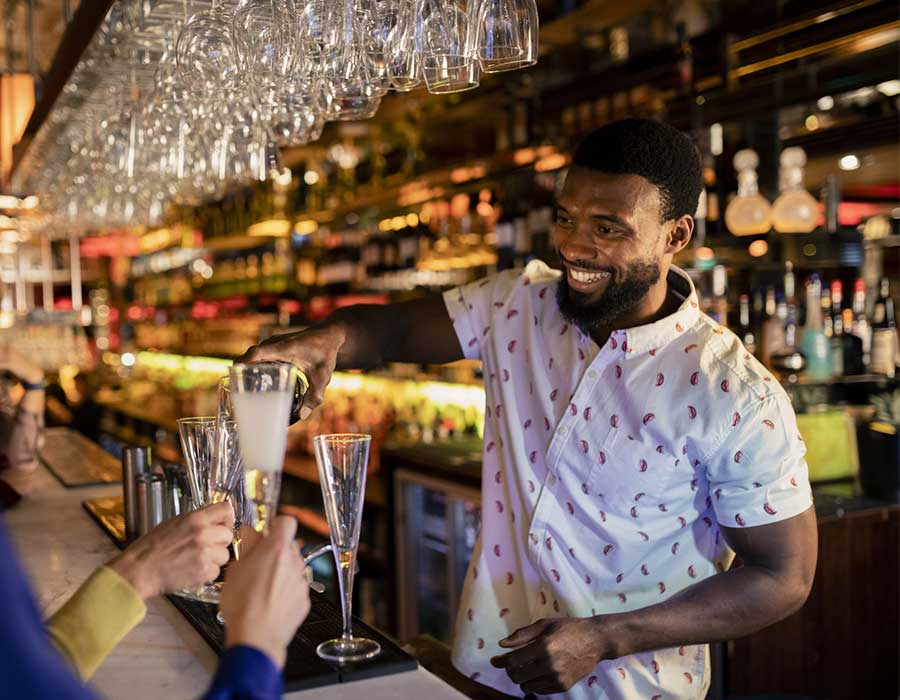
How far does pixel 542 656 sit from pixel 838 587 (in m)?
1.65

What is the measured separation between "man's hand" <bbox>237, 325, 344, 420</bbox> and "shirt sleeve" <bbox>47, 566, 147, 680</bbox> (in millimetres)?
655

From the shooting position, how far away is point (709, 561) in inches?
75.6

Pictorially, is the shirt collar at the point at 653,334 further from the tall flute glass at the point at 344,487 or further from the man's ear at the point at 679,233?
the tall flute glass at the point at 344,487

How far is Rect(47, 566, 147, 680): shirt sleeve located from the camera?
1050 mm

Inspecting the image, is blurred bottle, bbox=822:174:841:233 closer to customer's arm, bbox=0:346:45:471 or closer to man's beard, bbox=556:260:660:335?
man's beard, bbox=556:260:660:335

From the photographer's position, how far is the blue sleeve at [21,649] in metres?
0.66

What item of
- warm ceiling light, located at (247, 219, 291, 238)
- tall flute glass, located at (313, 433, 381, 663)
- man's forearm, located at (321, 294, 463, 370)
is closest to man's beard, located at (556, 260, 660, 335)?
man's forearm, located at (321, 294, 463, 370)

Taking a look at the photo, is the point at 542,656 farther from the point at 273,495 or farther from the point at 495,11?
the point at 495,11

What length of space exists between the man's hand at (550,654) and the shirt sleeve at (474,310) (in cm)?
79

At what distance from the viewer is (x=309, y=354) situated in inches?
74.0

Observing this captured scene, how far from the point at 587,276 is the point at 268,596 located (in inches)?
44.0

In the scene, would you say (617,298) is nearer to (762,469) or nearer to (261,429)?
(762,469)

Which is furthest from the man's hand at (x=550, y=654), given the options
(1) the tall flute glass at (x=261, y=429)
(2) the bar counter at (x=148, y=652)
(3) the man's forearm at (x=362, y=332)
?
(3) the man's forearm at (x=362, y=332)

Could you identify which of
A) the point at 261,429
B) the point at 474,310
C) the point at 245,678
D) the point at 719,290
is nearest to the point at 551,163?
the point at 719,290
